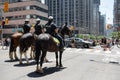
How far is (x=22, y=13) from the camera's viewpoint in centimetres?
10862

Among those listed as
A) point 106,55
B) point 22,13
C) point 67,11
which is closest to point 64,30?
point 106,55

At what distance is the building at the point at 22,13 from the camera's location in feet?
347

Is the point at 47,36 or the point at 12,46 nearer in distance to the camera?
the point at 47,36

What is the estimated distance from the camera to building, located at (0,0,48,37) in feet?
347

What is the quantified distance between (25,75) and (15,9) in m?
102

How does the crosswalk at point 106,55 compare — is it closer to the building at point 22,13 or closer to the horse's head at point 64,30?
the horse's head at point 64,30

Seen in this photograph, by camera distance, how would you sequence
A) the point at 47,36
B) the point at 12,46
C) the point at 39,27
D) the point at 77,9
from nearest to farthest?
the point at 47,36, the point at 39,27, the point at 12,46, the point at 77,9

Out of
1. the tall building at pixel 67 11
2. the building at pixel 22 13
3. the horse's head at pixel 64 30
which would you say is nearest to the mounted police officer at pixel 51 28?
the horse's head at pixel 64 30

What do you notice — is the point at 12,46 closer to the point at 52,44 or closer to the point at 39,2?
the point at 52,44

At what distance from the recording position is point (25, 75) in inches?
449

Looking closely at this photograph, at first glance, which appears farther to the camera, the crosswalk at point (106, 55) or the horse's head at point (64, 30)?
the crosswalk at point (106, 55)

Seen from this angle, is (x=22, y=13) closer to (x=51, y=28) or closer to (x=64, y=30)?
(x=64, y=30)

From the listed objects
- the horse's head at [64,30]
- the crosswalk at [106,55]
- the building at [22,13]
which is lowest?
the crosswalk at [106,55]

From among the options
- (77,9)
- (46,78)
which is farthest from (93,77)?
(77,9)
